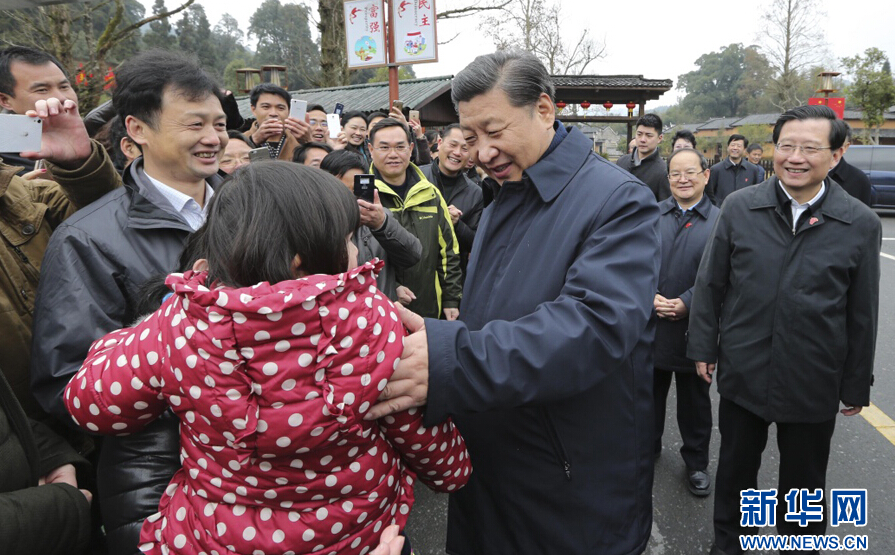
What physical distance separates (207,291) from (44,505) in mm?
730

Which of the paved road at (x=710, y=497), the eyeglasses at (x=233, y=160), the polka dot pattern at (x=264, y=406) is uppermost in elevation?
the eyeglasses at (x=233, y=160)

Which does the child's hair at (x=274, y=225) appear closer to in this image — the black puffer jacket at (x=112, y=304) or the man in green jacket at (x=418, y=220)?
the black puffer jacket at (x=112, y=304)

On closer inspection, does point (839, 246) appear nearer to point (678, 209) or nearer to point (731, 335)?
point (731, 335)

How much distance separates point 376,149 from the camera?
3.87 metres

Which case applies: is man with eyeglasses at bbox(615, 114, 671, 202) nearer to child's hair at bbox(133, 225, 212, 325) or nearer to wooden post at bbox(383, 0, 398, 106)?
wooden post at bbox(383, 0, 398, 106)

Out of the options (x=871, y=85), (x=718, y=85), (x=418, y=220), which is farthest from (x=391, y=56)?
(x=718, y=85)

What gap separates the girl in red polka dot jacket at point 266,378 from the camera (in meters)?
0.98

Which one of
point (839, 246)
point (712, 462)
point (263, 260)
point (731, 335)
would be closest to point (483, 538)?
point (263, 260)

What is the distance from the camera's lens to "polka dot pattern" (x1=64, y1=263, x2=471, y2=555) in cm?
98

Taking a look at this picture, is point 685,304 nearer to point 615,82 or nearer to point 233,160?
point 233,160

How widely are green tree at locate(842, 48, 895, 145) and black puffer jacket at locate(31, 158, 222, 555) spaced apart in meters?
27.6

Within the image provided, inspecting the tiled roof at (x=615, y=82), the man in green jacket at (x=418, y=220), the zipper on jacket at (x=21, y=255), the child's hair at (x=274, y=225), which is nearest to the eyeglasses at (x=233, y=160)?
the man in green jacket at (x=418, y=220)

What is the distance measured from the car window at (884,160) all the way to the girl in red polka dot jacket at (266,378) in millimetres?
18588

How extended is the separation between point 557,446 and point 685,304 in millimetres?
2102
